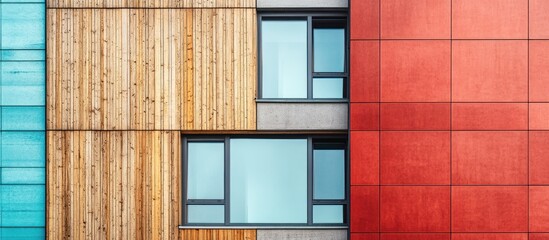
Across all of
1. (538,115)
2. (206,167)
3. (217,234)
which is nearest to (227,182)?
(206,167)

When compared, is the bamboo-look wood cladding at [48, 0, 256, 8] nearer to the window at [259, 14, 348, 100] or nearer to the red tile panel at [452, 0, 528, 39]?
the window at [259, 14, 348, 100]

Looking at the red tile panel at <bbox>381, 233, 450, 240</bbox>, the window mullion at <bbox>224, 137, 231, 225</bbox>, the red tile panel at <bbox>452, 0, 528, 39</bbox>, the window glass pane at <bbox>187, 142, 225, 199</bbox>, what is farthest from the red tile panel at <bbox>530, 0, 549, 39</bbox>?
the window glass pane at <bbox>187, 142, 225, 199</bbox>

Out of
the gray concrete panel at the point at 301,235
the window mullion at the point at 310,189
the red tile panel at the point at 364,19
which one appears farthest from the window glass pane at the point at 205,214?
the red tile panel at the point at 364,19

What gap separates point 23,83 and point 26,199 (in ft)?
7.65

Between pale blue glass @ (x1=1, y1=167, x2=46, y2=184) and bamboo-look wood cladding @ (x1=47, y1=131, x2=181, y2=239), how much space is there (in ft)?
0.59

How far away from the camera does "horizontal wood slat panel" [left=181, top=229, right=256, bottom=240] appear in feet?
29.4

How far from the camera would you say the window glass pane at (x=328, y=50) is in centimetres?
935

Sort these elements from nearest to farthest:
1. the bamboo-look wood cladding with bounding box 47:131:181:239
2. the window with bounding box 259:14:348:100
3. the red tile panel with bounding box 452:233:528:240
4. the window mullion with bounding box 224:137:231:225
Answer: the red tile panel with bounding box 452:233:528:240
the bamboo-look wood cladding with bounding box 47:131:181:239
the window mullion with bounding box 224:137:231:225
the window with bounding box 259:14:348:100

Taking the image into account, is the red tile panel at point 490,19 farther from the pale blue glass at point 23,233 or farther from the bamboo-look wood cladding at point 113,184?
the pale blue glass at point 23,233

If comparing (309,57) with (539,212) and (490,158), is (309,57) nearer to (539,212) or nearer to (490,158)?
(490,158)

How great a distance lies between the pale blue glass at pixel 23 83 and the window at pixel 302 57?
4.46 metres

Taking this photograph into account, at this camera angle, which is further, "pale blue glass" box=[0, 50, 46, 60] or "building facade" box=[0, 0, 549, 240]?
"pale blue glass" box=[0, 50, 46, 60]

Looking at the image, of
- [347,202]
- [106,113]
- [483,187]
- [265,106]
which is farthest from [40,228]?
[483,187]

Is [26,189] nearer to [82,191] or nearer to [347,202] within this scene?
[82,191]
